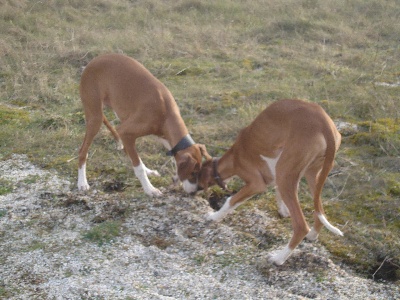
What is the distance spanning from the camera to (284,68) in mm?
10117

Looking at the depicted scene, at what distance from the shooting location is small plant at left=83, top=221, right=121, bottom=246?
4.94m

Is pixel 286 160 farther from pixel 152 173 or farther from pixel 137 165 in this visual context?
pixel 152 173

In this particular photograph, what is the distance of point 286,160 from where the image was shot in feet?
15.6

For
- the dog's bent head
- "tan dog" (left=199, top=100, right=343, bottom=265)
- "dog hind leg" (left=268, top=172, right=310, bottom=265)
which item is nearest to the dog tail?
"tan dog" (left=199, top=100, right=343, bottom=265)

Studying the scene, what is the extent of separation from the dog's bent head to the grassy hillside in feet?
1.76

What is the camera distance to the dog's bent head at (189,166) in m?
5.51

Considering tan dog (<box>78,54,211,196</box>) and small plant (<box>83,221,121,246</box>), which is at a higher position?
tan dog (<box>78,54,211,196</box>)

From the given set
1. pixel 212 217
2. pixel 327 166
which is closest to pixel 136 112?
pixel 212 217

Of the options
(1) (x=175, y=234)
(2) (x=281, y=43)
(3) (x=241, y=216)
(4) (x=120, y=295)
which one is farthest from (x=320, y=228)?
(2) (x=281, y=43)

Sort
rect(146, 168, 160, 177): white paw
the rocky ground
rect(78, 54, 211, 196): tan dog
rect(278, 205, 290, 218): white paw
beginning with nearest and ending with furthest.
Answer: the rocky ground, rect(278, 205, 290, 218): white paw, rect(78, 54, 211, 196): tan dog, rect(146, 168, 160, 177): white paw

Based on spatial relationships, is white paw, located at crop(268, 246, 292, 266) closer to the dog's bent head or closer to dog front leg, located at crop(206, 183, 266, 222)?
dog front leg, located at crop(206, 183, 266, 222)

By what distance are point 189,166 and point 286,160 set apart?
43.4 inches

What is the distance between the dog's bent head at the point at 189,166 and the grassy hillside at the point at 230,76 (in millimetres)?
536

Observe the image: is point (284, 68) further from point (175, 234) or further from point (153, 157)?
point (175, 234)
